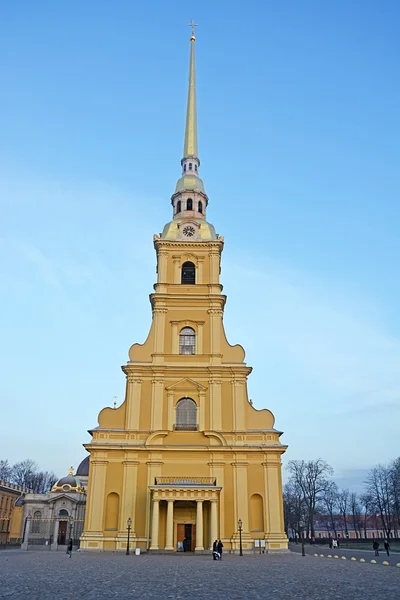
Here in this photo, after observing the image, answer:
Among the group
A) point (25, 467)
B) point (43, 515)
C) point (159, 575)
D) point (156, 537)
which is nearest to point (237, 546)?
point (156, 537)

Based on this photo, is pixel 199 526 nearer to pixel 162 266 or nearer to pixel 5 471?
pixel 162 266

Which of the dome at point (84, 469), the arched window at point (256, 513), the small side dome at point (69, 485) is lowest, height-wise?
the arched window at point (256, 513)

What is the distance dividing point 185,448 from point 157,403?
3.87 m

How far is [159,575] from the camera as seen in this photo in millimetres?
17969

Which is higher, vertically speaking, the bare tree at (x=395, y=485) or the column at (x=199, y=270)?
the column at (x=199, y=270)

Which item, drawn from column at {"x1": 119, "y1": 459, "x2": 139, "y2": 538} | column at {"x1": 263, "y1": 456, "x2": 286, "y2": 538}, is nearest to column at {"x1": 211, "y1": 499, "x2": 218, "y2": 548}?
column at {"x1": 263, "y1": 456, "x2": 286, "y2": 538}

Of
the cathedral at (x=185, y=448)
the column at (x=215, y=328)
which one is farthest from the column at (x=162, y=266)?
the column at (x=215, y=328)

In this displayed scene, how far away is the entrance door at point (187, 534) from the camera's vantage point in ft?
116

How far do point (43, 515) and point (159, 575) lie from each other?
4220 cm

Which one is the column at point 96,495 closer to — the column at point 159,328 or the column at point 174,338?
the column at point 159,328

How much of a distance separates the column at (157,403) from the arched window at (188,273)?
8.92 m

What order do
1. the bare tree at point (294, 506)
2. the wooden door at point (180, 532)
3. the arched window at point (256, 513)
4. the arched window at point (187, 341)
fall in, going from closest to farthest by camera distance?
the wooden door at point (180, 532), the arched window at point (256, 513), the arched window at point (187, 341), the bare tree at point (294, 506)

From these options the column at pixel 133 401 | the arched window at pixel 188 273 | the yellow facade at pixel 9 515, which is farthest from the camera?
the yellow facade at pixel 9 515

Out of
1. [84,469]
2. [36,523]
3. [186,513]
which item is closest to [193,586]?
[186,513]
